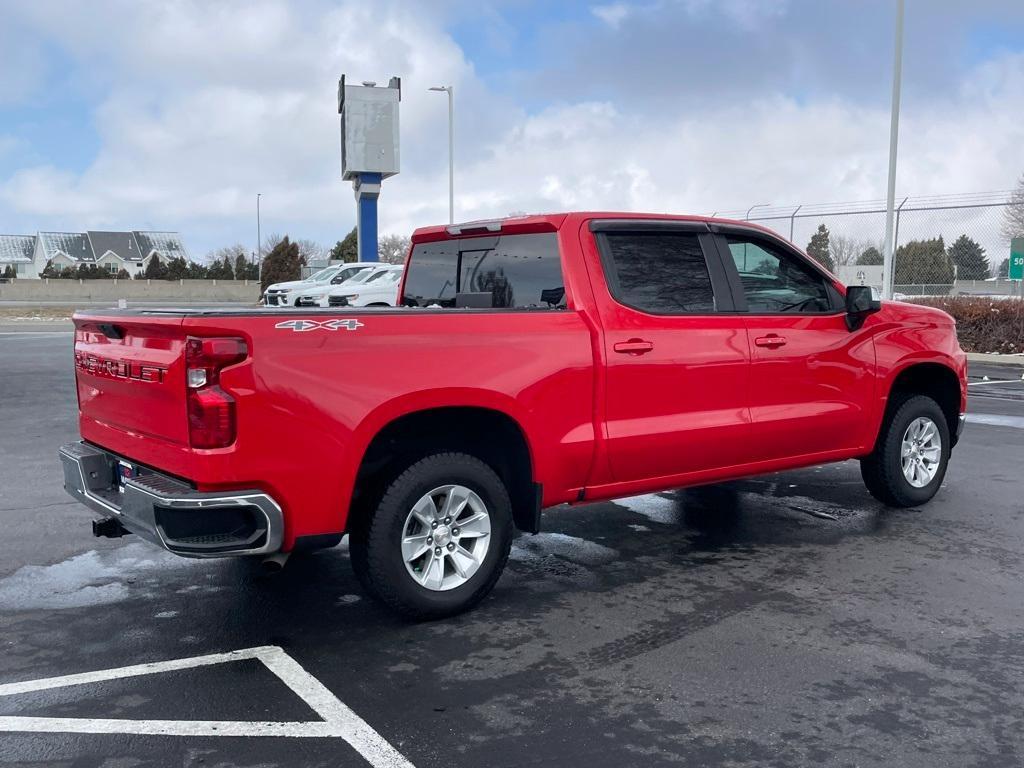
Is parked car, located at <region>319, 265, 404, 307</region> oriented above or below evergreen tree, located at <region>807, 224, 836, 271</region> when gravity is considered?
below

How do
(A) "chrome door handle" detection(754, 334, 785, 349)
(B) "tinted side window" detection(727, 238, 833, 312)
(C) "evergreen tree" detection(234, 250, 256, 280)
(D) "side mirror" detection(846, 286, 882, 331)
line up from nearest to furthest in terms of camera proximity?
(A) "chrome door handle" detection(754, 334, 785, 349) < (B) "tinted side window" detection(727, 238, 833, 312) < (D) "side mirror" detection(846, 286, 882, 331) < (C) "evergreen tree" detection(234, 250, 256, 280)

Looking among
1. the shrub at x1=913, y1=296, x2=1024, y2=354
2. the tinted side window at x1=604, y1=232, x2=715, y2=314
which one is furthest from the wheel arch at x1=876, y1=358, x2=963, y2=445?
the shrub at x1=913, y1=296, x2=1024, y2=354

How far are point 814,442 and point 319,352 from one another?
3377 millimetres

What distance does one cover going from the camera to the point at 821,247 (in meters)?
25.5

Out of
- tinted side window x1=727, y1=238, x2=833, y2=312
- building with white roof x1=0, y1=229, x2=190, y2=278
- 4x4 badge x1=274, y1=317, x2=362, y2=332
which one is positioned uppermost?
building with white roof x1=0, y1=229, x2=190, y2=278

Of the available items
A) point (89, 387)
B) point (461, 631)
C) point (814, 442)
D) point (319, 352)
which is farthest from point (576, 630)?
point (89, 387)

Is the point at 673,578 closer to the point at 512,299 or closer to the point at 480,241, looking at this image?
the point at 512,299

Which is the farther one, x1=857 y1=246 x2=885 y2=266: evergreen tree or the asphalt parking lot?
x1=857 y1=246 x2=885 y2=266: evergreen tree

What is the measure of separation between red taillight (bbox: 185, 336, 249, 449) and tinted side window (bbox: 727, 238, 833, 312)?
10.3ft

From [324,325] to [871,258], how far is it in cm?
2384

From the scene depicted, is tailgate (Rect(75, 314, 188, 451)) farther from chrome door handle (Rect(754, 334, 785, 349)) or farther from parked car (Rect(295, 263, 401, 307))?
parked car (Rect(295, 263, 401, 307))

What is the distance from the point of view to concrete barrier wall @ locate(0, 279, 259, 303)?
62812 mm

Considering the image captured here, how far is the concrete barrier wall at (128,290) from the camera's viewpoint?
62.8 m

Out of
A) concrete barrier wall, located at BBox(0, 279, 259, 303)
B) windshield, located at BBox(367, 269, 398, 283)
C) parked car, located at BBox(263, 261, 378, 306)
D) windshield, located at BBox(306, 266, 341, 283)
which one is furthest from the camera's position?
concrete barrier wall, located at BBox(0, 279, 259, 303)
